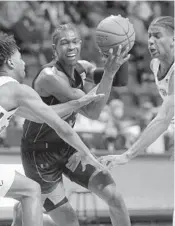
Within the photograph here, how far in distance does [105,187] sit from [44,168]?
55 centimetres

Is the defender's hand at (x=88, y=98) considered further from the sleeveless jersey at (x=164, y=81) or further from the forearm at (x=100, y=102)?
the sleeveless jersey at (x=164, y=81)

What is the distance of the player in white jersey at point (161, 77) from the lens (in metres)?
4.45

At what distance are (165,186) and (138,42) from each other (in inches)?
239

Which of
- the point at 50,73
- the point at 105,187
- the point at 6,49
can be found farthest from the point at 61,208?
the point at 6,49

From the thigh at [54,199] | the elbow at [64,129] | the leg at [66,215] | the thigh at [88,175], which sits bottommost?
the leg at [66,215]

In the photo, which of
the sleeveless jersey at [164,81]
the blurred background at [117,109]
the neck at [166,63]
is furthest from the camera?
the blurred background at [117,109]

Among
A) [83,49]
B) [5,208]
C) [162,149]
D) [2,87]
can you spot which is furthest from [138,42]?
[2,87]

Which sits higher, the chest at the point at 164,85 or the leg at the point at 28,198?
the chest at the point at 164,85

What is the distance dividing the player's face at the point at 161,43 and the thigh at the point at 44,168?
1.17 m

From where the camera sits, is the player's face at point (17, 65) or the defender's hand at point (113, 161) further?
the defender's hand at point (113, 161)

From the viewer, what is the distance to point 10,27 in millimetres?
11812

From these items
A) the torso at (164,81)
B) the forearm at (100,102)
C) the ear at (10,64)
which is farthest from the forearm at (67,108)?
the torso at (164,81)

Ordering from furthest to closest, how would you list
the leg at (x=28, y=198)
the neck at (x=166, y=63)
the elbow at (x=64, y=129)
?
the neck at (x=166, y=63)
the elbow at (x=64, y=129)
the leg at (x=28, y=198)

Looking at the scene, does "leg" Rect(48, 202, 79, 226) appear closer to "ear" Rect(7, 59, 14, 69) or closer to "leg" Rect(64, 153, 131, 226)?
"leg" Rect(64, 153, 131, 226)
